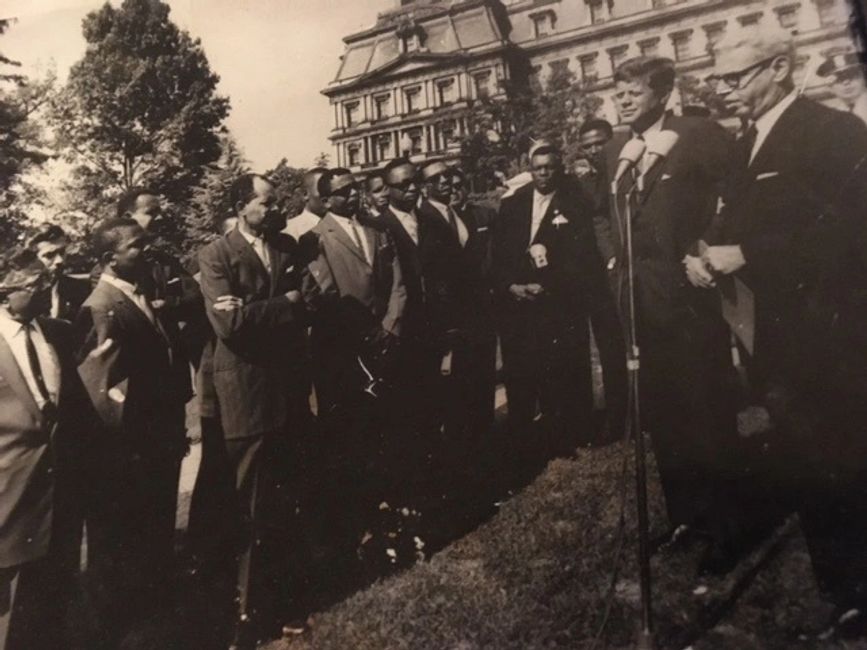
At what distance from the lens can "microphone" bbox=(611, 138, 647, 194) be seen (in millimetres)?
1539

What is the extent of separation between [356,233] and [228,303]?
42 centimetres

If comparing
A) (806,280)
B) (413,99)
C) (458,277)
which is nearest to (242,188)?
(413,99)

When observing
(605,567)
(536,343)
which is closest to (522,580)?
(605,567)

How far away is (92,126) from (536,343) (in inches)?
61.9

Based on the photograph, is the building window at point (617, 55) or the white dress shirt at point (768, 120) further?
the building window at point (617, 55)

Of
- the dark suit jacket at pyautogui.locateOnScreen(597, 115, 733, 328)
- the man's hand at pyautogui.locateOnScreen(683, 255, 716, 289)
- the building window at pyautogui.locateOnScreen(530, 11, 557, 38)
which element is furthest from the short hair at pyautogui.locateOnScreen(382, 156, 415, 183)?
the man's hand at pyautogui.locateOnScreen(683, 255, 716, 289)

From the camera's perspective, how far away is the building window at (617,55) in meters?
1.58

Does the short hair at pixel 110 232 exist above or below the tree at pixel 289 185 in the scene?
below

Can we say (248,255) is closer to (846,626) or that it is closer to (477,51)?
(477,51)

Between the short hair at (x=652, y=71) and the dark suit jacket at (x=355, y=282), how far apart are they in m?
0.78

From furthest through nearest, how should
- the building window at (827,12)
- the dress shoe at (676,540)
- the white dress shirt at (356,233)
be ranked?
the white dress shirt at (356,233), the dress shoe at (676,540), the building window at (827,12)

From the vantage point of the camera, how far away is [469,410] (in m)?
1.89

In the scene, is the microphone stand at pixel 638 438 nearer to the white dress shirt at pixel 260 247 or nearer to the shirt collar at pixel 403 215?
the shirt collar at pixel 403 215

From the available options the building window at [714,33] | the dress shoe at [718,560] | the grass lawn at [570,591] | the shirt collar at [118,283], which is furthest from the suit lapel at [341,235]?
the dress shoe at [718,560]
